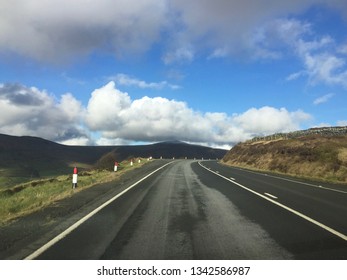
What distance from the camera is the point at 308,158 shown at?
131 ft

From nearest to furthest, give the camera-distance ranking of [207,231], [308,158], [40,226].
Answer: [207,231]
[40,226]
[308,158]

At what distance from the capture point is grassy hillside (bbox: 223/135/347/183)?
33.7 metres

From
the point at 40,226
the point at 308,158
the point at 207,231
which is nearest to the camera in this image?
the point at 207,231

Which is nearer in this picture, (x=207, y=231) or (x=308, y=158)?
(x=207, y=231)

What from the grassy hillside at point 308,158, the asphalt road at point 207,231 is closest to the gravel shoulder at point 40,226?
the asphalt road at point 207,231

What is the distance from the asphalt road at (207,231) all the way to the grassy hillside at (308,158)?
725 inches

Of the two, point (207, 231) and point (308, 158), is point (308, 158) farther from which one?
point (207, 231)

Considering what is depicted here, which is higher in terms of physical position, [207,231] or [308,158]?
[308,158]

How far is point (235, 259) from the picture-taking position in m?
6.66

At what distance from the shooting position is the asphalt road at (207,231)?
23.3ft

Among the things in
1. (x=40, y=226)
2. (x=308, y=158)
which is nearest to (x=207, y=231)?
(x=40, y=226)

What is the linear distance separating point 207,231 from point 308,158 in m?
33.0

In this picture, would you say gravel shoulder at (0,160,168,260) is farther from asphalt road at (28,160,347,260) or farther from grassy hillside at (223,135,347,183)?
grassy hillside at (223,135,347,183)

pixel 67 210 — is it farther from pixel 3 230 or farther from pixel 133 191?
pixel 133 191
